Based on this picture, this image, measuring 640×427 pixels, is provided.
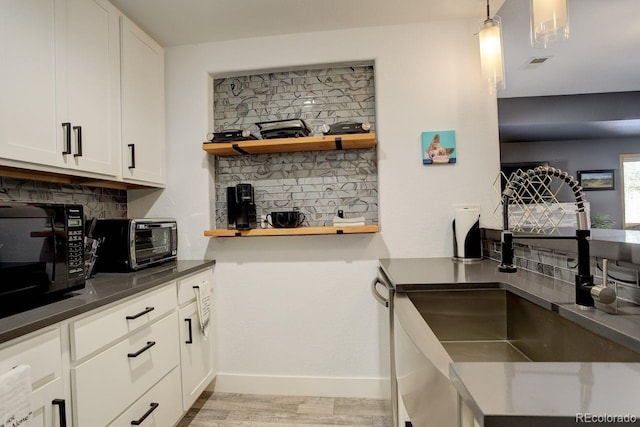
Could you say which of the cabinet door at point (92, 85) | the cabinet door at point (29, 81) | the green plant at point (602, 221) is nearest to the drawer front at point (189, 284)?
the cabinet door at point (92, 85)

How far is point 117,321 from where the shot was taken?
127 cm

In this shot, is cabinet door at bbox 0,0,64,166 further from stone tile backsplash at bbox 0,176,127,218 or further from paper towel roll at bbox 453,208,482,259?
paper towel roll at bbox 453,208,482,259

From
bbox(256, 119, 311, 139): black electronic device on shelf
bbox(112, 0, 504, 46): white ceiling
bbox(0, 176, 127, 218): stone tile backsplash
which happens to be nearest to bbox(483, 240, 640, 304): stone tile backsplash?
bbox(256, 119, 311, 139): black electronic device on shelf

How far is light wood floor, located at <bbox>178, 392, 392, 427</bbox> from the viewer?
1812 millimetres

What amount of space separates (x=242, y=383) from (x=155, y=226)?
1247 millimetres

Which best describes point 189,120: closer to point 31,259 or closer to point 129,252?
point 129,252

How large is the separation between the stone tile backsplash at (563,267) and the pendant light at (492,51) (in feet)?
3.01

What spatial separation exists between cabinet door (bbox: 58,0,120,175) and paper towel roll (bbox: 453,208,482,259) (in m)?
2.10

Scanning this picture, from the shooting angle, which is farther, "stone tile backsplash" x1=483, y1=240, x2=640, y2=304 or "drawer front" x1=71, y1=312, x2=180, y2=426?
"drawer front" x1=71, y1=312, x2=180, y2=426

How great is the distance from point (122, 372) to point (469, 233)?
75.4 inches

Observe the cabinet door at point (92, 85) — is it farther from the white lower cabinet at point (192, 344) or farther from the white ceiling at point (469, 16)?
the white lower cabinet at point (192, 344)

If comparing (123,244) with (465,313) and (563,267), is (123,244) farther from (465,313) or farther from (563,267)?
(563,267)

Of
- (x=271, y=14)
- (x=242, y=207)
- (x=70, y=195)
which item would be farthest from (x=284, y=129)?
(x=70, y=195)

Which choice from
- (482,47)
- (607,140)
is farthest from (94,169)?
(607,140)
